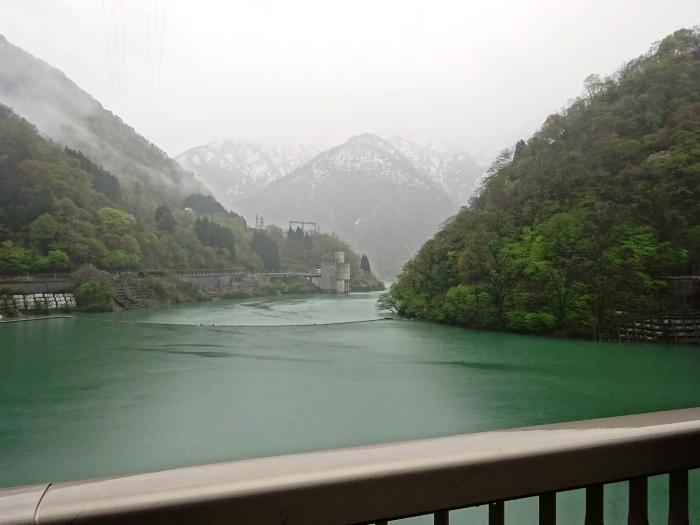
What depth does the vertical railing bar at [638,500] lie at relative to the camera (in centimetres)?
66

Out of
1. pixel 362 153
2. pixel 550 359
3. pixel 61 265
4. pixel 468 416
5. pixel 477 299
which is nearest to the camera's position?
pixel 468 416

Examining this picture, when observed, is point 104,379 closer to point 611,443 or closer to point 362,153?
point 611,443

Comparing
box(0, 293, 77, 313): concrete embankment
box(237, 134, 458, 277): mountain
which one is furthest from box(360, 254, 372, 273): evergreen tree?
box(0, 293, 77, 313): concrete embankment

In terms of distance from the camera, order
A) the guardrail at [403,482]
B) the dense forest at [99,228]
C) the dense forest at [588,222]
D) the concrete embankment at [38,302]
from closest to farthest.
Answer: the guardrail at [403,482] < the dense forest at [588,222] < the concrete embankment at [38,302] < the dense forest at [99,228]

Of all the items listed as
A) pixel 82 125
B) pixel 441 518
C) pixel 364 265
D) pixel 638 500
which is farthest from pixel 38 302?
pixel 638 500

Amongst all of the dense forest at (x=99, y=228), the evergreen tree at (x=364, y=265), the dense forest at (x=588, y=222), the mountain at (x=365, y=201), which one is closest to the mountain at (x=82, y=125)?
the dense forest at (x=99, y=228)

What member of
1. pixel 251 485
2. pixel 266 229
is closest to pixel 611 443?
pixel 251 485

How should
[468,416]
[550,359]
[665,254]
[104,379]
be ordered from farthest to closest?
[665,254] < [550,359] < [104,379] < [468,416]

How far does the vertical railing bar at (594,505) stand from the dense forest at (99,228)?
48.9 feet

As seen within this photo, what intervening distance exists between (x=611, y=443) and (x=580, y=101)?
596 inches

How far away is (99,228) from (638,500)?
56.4ft

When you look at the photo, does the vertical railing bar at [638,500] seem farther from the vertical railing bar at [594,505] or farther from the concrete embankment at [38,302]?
the concrete embankment at [38,302]

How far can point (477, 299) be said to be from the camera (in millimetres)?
11281

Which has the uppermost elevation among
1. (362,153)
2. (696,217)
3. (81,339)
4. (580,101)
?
(362,153)
